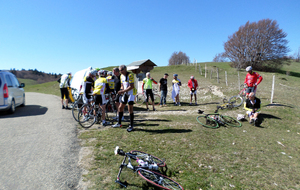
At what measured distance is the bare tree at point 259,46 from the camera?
36.3 metres

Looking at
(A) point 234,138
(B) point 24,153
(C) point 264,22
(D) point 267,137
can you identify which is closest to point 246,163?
(A) point 234,138

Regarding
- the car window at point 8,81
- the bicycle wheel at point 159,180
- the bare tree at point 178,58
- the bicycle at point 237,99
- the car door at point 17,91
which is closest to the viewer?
the bicycle wheel at point 159,180

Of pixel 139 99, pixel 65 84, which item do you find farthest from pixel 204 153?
pixel 139 99

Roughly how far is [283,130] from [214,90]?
8.35 m

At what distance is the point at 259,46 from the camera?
121 feet

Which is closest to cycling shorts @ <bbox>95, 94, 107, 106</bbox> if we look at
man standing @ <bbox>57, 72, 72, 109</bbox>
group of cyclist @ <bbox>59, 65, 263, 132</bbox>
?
→ group of cyclist @ <bbox>59, 65, 263, 132</bbox>

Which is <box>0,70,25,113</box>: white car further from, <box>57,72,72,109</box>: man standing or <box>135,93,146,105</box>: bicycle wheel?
<box>135,93,146,105</box>: bicycle wheel

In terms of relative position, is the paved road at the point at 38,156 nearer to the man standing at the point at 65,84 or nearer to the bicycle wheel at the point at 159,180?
the bicycle wheel at the point at 159,180

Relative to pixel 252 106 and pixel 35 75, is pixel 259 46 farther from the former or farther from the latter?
pixel 35 75

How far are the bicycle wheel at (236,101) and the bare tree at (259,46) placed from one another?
33.0 m

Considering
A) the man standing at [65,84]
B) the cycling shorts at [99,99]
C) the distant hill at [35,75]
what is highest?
the distant hill at [35,75]

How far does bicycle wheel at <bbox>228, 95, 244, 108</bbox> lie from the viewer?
976 centimetres

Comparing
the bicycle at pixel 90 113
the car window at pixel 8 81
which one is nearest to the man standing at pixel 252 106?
the bicycle at pixel 90 113

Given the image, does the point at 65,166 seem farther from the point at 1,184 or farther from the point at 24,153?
the point at 24,153
